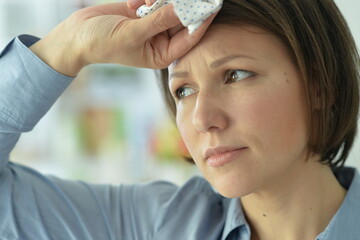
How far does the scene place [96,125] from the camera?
268 centimetres

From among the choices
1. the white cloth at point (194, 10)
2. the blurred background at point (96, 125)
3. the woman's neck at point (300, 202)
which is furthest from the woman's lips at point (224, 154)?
the blurred background at point (96, 125)

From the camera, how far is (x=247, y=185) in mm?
1123

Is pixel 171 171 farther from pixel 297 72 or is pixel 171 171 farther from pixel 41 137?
pixel 297 72

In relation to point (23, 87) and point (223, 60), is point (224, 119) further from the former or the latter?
point (23, 87)

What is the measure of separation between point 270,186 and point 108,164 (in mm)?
1552

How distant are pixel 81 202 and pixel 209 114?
0.49 metres

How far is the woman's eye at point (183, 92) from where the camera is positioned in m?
1.21

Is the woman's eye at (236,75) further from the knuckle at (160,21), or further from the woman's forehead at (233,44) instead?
the knuckle at (160,21)

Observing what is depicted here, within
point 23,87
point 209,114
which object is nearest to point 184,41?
point 209,114

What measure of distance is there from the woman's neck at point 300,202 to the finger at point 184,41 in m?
0.36

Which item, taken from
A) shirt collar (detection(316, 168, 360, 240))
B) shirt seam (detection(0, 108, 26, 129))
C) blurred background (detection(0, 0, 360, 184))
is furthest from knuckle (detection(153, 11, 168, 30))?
blurred background (detection(0, 0, 360, 184))

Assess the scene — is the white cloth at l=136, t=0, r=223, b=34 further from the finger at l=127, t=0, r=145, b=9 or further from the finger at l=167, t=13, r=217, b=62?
the finger at l=127, t=0, r=145, b=9

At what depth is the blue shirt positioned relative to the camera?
124 centimetres

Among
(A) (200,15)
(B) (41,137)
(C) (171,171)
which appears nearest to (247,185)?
(A) (200,15)
